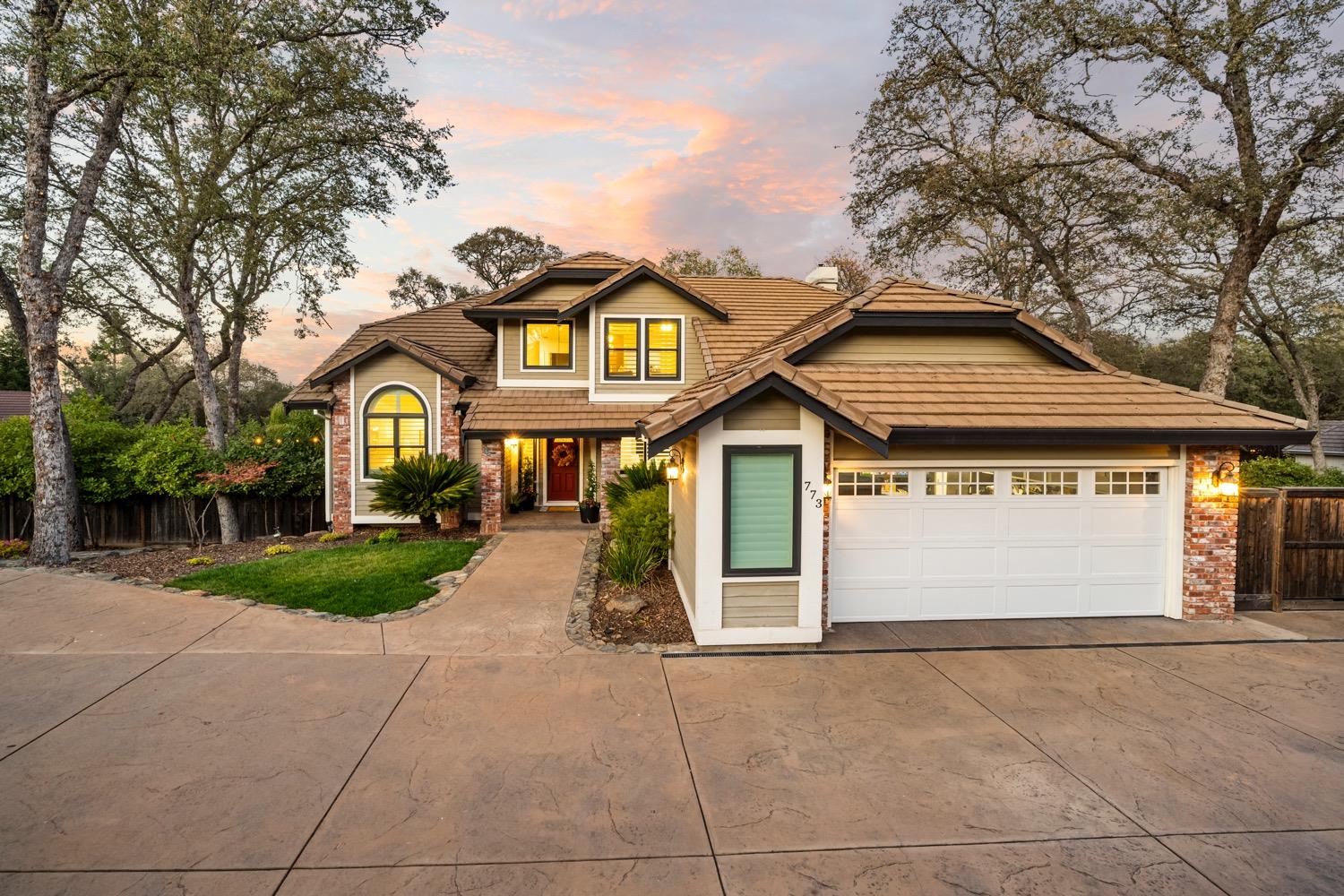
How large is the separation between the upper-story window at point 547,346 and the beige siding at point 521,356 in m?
0.10

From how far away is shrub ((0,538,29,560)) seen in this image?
11.0 m

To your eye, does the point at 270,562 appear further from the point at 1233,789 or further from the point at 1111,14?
the point at 1111,14

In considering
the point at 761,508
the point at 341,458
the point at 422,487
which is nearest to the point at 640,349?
the point at 422,487

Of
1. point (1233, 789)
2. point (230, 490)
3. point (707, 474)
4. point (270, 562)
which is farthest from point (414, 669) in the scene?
point (230, 490)

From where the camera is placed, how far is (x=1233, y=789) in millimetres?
4234

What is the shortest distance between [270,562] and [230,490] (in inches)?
183

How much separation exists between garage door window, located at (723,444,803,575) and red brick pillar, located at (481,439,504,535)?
7675 mm

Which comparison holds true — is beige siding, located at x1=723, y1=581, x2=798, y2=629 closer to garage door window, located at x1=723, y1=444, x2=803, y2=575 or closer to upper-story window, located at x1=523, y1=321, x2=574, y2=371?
garage door window, located at x1=723, y1=444, x2=803, y2=575

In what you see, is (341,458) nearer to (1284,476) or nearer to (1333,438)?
(1284,476)

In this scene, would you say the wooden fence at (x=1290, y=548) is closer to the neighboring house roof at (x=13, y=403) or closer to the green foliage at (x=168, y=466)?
the green foliage at (x=168, y=466)

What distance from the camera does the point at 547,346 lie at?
591 inches

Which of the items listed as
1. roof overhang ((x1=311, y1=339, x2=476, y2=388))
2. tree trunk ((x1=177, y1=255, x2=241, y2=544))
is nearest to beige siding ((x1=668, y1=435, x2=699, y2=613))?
roof overhang ((x1=311, y1=339, x2=476, y2=388))

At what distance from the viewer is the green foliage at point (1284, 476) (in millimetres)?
12578

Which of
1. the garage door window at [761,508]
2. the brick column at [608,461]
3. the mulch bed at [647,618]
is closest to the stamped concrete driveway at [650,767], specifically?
the mulch bed at [647,618]
